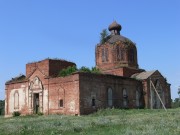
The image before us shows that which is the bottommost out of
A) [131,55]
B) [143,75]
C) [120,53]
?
[143,75]

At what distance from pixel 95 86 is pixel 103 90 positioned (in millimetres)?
1544

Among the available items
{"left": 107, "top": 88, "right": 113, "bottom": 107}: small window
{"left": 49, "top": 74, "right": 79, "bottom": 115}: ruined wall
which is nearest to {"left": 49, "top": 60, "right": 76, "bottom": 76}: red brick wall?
{"left": 49, "top": 74, "right": 79, "bottom": 115}: ruined wall

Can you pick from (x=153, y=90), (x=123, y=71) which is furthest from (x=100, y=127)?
(x=153, y=90)

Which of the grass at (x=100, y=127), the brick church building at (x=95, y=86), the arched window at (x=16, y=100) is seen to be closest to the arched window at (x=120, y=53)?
the brick church building at (x=95, y=86)

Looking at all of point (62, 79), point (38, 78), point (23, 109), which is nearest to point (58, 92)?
point (62, 79)

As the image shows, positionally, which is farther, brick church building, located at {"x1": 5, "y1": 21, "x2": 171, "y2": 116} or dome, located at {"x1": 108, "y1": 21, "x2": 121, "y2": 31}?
dome, located at {"x1": 108, "y1": 21, "x2": 121, "y2": 31}

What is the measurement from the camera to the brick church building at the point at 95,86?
3431cm

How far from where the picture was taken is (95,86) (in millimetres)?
35562

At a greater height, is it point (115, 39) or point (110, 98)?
point (115, 39)

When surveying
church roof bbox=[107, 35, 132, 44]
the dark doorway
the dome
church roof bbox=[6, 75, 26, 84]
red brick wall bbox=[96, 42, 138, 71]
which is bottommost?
the dark doorway

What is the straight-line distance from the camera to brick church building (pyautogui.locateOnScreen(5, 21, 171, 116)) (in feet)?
113

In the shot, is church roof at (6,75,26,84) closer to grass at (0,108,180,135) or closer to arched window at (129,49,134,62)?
arched window at (129,49,134,62)

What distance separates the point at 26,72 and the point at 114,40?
42.1 ft

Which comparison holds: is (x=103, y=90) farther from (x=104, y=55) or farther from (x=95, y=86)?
(x=104, y=55)
